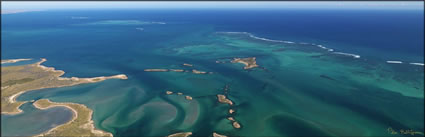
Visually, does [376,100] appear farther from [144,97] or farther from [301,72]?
[144,97]

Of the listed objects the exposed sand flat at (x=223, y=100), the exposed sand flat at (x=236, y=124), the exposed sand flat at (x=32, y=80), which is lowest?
the exposed sand flat at (x=236, y=124)

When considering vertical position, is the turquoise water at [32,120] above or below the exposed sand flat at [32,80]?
below

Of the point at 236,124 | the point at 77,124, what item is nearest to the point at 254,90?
the point at 236,124

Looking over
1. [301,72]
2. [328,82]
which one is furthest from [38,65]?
[328,82]

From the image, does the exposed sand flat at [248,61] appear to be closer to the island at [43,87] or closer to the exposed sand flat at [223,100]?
the exposed sand flat at [223,100]

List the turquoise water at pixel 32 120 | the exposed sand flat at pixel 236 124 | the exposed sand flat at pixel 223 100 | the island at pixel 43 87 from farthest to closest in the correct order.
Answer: the exposed sand flat at pixel 223 100, the exposed sand flat at pixel 236 124, the island at pixel 43 87, the turquoise water at pixel 32 120

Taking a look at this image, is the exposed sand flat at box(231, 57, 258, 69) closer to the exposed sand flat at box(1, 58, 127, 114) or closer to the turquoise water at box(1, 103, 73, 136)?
the exposed sand flat at box(1, 58, 127, 114)

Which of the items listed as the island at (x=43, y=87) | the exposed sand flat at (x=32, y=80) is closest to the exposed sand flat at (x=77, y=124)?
the island at (x=43, y=87)
